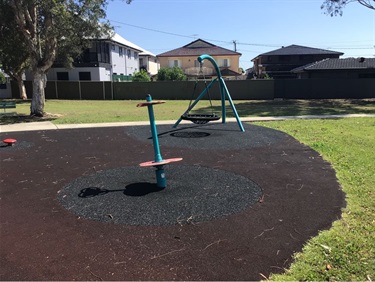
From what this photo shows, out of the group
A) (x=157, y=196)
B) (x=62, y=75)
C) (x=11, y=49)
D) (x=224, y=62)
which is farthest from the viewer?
(x=224, y=62)

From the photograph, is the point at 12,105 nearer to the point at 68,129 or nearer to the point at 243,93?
the point at 68,129

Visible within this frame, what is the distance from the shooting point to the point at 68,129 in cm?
1245

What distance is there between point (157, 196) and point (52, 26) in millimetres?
12847

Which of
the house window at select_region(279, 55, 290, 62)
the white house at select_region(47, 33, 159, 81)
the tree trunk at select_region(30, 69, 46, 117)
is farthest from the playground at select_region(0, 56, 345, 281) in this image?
the house window at select_region(279, 55, 290, 62)

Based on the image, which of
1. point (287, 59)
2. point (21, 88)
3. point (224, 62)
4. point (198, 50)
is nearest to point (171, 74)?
point (21, 88)

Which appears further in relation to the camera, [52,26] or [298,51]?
[298,51]

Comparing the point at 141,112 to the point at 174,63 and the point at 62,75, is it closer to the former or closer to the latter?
the point at 62,75

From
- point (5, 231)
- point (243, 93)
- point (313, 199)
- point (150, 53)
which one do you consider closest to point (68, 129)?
point (5, 231)

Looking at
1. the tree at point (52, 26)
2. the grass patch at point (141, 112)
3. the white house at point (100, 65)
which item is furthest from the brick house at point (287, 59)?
the tree at point (52, 26)

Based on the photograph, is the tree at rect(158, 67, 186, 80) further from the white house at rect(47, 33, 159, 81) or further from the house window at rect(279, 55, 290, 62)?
the house window at rect(279, 55, 290, 62)

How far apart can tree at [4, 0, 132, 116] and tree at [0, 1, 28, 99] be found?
37.6 inches

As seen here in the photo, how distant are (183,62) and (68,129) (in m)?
48.9

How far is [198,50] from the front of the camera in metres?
60.3

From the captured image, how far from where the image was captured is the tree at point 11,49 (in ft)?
53.4
